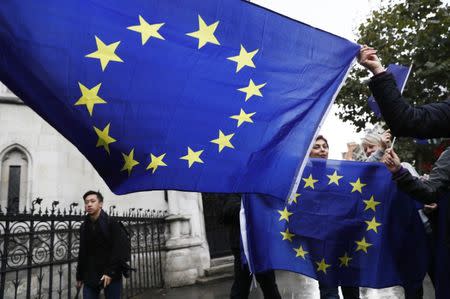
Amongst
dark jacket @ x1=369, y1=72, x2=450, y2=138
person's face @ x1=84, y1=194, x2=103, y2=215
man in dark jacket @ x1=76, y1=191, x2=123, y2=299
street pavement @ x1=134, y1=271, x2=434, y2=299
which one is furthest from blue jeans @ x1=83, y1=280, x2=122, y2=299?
dark jacket @ x1=369, y1=72, x2=450, y2=138

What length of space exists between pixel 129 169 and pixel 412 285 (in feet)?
10.1

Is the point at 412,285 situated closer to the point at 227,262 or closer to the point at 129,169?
the point at 129,169

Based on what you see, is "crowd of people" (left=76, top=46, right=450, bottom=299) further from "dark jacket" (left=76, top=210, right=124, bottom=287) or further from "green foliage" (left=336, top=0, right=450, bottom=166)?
"green foliage" (left=336, top=0, right=450, bottom=166)

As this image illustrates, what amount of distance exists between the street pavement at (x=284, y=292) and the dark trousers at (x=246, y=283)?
2673 mm

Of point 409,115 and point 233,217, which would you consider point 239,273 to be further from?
point 409,115

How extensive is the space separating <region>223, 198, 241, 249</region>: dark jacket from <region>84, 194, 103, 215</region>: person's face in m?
1.61

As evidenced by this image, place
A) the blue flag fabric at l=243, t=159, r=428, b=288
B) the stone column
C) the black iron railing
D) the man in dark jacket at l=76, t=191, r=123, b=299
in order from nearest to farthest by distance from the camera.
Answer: the blue flag fabric at l=243, t=159, r=428, b=288 < the man in dark jacket at l=76, t=191, r=123, b=299 < the black iron railing < the stone column

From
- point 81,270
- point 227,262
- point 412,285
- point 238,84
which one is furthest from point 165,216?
point 238,84

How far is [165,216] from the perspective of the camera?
11.0 metres

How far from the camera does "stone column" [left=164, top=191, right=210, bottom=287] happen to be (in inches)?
410

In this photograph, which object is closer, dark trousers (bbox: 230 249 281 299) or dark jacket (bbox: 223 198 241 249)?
dark trousers (bbox: 230 249 281 299)

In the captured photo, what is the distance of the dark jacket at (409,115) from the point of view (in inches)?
82.9

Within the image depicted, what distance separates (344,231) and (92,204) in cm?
299

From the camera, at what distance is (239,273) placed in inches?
197
